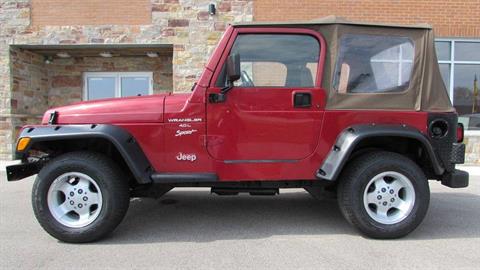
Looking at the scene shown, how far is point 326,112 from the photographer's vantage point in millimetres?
4043

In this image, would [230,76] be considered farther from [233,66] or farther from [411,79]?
[411,79]

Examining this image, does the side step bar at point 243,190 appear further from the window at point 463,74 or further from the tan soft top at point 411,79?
the window at point 463,74

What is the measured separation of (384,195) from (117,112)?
2.76 m

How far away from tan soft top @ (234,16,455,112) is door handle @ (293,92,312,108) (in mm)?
193

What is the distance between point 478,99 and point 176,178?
9.49 m

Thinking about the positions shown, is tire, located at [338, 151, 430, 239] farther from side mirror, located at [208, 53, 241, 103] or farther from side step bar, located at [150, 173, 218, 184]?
side mirror, located at [208, 53, 241, 103]

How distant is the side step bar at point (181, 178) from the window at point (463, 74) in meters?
8.40

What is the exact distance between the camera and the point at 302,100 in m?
4.02

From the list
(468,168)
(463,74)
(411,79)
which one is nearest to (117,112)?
(411,79)

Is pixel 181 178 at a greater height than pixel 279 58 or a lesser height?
lesser

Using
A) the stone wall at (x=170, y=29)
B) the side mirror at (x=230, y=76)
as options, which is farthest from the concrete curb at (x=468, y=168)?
the side mirror at (x=230, y=76)

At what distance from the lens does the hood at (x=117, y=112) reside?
402cm

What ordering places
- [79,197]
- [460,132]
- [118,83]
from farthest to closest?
[118,83]
[460,132]
[79,197]

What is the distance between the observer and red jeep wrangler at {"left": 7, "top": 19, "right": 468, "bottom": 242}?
3.92 m
